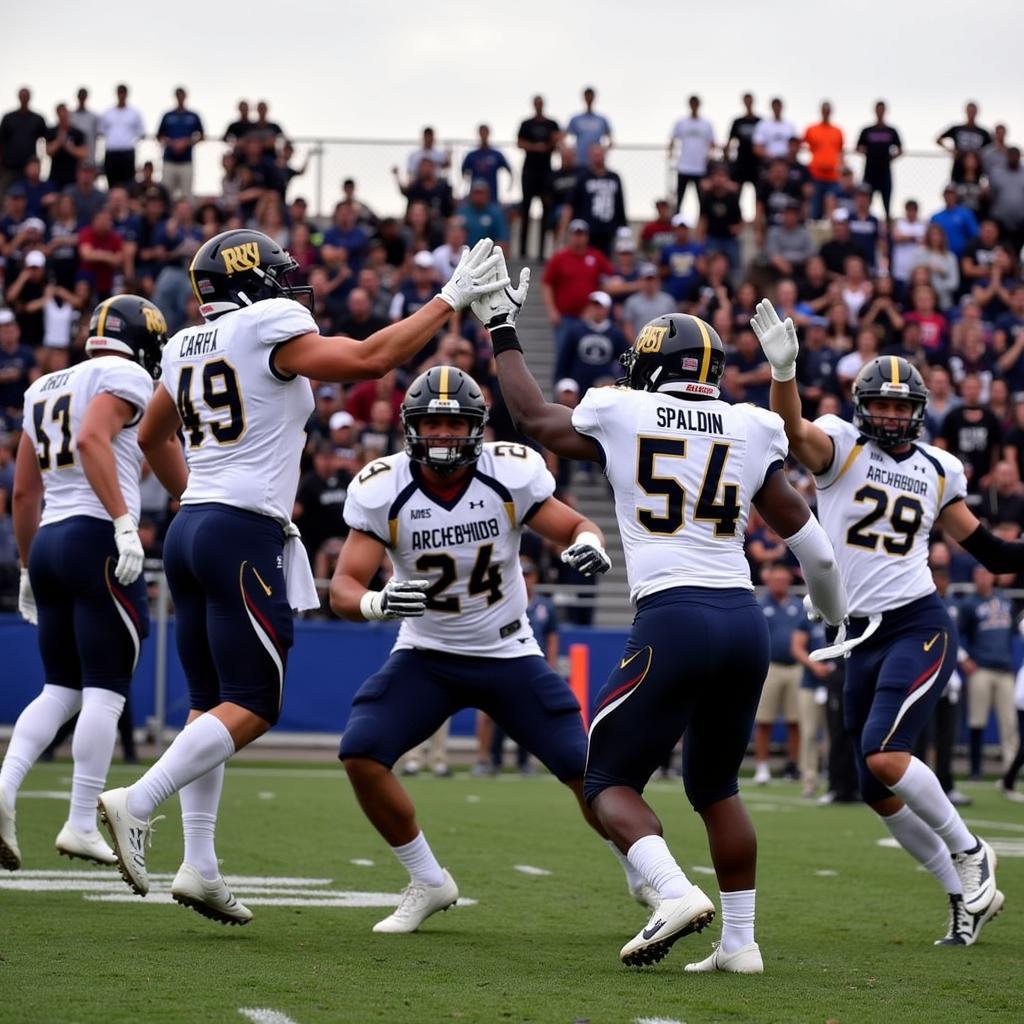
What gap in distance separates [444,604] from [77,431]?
1.88m

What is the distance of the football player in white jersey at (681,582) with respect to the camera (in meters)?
5.46

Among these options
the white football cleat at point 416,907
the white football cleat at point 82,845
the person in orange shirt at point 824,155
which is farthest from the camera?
Answer: the person in orange shirt at point 824,155

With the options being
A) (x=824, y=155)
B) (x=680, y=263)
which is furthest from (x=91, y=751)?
(x=824, y=155)

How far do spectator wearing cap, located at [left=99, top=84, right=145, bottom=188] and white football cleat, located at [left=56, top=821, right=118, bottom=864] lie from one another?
14962 mm

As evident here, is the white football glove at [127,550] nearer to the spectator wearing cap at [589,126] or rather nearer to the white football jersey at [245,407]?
the white football jersey at [245,407]

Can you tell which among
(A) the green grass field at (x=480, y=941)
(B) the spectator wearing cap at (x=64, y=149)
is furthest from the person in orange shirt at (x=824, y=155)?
(A) the green grass field at (x=480, y=941)

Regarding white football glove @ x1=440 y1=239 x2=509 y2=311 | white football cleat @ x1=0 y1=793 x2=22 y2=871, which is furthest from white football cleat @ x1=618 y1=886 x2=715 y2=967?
white football cleat @ x1=0 y1=793 x2=22 y2=871

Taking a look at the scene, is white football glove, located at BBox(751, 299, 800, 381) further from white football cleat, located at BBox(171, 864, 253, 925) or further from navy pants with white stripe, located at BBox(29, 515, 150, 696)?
navy pants with white stripe, located at BBox(29, 515, 150, 696)

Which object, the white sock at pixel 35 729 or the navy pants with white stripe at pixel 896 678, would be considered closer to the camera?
the navy pants with white stripe at pixel 896 678

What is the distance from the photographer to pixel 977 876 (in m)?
6.84

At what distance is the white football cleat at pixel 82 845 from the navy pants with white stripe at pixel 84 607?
1.91ft

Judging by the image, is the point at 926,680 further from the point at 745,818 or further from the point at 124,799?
the point at 124,799

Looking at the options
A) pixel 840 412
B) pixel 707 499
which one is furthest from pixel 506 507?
pixel 840 412

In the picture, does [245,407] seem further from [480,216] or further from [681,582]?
[480,216]
